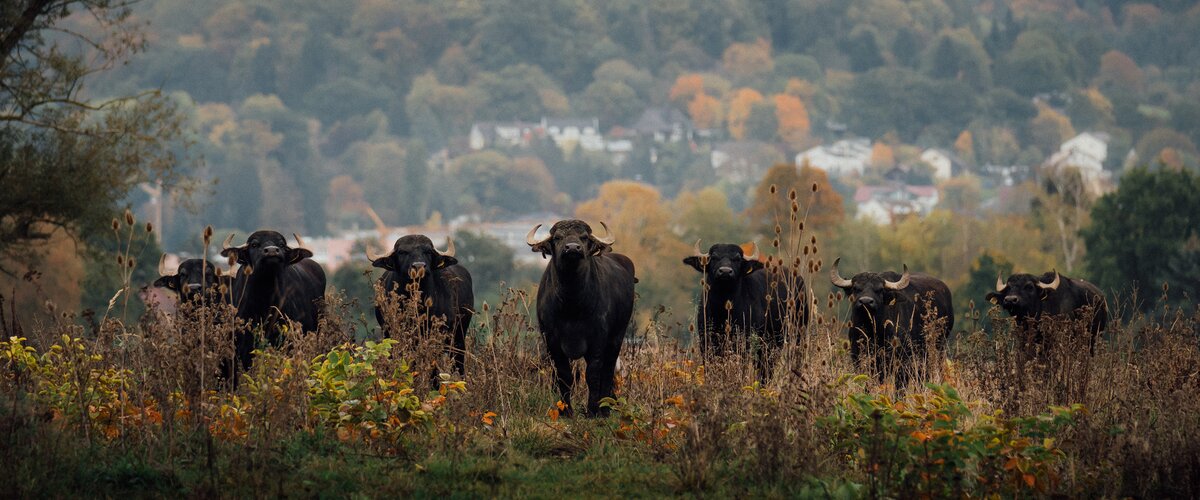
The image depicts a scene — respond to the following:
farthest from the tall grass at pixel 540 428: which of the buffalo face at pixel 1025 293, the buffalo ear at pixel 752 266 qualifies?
the buffalo face at pixel 1025 293

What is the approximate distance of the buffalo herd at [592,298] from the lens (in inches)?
571

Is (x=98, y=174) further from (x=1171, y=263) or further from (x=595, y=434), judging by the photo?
(x=1171, y=263)

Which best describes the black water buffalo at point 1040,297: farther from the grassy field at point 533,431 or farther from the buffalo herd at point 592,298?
the grassy field at point 533,431

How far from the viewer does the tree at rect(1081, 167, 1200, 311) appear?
73688mm

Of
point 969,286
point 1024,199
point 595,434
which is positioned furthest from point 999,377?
point 1024,199

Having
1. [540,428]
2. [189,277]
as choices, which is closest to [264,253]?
[189,277]

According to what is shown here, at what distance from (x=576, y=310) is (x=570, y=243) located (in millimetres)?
850

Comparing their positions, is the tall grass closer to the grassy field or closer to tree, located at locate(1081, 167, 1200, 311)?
the grassy field

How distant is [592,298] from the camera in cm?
1486

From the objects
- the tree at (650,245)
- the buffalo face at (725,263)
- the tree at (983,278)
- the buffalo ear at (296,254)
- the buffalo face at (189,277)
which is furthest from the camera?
the tree at (650,245)

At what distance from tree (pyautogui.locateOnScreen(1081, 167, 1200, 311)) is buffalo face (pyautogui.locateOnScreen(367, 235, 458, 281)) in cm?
6063

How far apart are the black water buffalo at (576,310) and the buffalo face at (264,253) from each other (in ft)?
8.94

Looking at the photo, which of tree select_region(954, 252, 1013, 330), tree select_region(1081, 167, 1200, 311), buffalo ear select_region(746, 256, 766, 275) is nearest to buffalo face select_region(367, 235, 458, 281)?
buffalo ear select_region(746, 256, 766, 275)

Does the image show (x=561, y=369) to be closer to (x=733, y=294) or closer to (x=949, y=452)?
(x=733, y=294)
